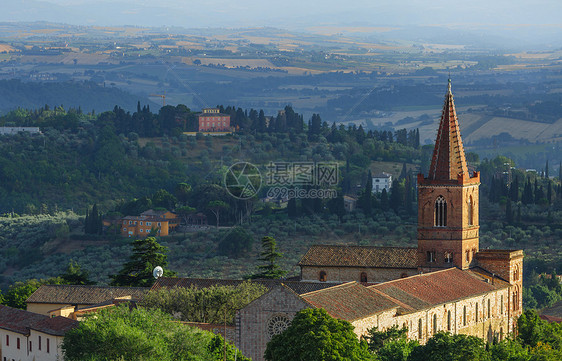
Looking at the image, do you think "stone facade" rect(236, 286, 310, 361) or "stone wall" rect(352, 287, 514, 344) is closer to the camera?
"stone facade" rect(236, 286, 310, 361)

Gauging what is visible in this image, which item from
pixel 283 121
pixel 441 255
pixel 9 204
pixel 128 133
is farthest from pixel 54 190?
pixel 441 255

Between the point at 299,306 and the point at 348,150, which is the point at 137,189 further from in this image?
the point at 299,306

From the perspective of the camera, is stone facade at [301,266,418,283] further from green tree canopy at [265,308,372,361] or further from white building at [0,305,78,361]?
green tree canopy at [265,308,372,361]

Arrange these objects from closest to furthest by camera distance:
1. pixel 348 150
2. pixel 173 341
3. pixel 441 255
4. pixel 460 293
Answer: pixel 173 341 → pixel 460 293 → pixel 441 255 → pixel 348 150

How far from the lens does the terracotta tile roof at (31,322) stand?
58.3 m

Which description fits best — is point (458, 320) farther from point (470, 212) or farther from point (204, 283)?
point (204, 283)

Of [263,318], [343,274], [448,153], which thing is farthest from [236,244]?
[263,318]

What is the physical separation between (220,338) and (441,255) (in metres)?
22.7

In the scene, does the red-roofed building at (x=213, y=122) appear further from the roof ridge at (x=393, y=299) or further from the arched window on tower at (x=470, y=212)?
the roof ridge at (x=393, y=299)

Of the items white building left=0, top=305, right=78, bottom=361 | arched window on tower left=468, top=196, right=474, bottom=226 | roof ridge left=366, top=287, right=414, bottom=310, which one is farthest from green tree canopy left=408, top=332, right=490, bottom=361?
arched window on tower left=468, top=196, right=474, bottom=226

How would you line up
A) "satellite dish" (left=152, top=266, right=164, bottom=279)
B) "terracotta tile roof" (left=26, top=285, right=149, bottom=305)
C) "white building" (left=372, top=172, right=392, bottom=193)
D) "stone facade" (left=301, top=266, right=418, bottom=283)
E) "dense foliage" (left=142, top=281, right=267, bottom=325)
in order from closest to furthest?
"dense foliage" (left=142, top=281, right=267, bottom=325) → "terracotta tile roof" (left=26, top=285, right=149, bottom=305) → "stone facade" (left=301, top=266, right=418, bottom=283) → "satellite dish" (left=152, top=266, right=164, bottom=279) → "white building" (left=372, top=172, right=392, bottom=193)

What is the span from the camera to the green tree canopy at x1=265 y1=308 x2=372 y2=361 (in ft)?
160

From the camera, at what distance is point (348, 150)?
566 ft

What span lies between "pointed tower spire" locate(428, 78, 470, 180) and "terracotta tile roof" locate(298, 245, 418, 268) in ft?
13.8
